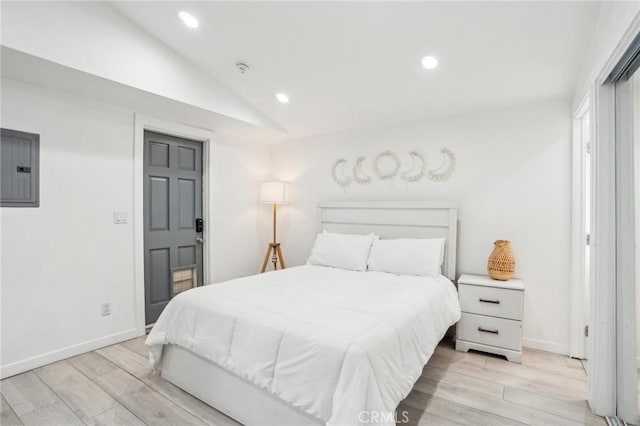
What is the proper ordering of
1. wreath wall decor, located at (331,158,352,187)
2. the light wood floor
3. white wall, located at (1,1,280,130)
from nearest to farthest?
the light wood floor < white wall, located at (1,1,280,130) < wreath wall decor, located at (331,158,352,187)

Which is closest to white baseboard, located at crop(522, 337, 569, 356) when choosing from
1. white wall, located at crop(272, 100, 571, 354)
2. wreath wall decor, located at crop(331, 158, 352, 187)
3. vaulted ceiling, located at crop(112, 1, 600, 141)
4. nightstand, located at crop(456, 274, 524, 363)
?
white wall, located at crop(272, 100, 571, 354)

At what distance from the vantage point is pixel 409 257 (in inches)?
117

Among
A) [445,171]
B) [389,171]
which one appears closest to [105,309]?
[389,171]

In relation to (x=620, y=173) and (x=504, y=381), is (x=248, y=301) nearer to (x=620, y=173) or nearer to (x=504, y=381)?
(x=504, y=381)

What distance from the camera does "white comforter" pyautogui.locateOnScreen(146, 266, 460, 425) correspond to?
1420mm

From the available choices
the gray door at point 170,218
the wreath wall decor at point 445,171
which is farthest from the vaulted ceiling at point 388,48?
the gray door at point 170,218

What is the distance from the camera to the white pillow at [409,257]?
9.43 ft

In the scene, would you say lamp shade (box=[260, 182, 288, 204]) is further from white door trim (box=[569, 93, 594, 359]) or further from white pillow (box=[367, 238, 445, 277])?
white door trim (box=[569, 93, 594, 359])

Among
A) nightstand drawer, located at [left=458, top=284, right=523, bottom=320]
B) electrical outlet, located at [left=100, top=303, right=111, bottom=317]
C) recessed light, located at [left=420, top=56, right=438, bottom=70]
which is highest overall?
recessed light, located at [left=420, top=56, right=438, bottom=70]

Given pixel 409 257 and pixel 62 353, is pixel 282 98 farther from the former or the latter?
pixel 62 353

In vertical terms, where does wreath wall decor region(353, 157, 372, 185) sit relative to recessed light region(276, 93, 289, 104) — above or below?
below

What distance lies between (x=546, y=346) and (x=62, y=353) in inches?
159

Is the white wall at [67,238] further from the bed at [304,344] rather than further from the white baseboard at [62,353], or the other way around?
the bed at [304,344]

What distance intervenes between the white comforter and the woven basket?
1.63 feet
